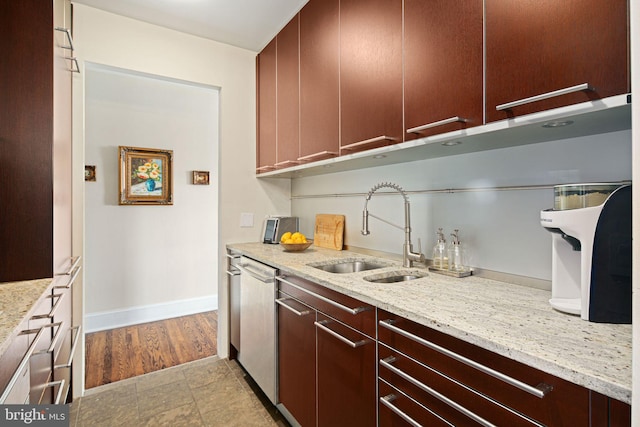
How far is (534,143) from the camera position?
1.27m

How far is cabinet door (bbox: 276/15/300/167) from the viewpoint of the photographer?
2.18 metres

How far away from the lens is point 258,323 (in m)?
2.03

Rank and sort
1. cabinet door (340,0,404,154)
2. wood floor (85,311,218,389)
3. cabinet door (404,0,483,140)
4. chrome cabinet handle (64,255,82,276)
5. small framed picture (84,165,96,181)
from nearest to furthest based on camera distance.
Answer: cabinet door (404,0,483,140) → cabinet door (340,0,404,154) → chrome cabinet handle (64,255,82,276) → wood floor (85,311,218,389) → small framed picture (84,165,96,181)

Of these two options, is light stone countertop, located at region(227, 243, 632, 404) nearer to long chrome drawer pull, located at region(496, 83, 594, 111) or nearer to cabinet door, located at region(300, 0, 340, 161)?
long chrome drawer pull, located at region(496, 83, 594, 111)

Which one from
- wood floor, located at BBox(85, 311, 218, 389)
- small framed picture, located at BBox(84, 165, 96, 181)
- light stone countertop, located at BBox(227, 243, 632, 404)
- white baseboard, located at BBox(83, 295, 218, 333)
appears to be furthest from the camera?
white baseboard, located at BBox(83, 295, 218, 333)

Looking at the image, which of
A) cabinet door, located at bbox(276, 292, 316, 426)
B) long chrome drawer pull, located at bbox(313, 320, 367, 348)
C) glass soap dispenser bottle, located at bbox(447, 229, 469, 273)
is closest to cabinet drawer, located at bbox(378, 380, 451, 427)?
long chrome drawer pull, located at bbox(313, 320, 367, 348)

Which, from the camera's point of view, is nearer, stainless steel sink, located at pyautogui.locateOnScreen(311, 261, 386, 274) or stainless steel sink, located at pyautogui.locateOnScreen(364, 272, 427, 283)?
stainless steel sink, located at pyautogui.locateOnScreen(364, 272, 427, 283)

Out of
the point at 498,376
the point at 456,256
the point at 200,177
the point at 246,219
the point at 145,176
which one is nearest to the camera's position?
the point at 498,376

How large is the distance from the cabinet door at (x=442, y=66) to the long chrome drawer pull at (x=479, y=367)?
0.73m

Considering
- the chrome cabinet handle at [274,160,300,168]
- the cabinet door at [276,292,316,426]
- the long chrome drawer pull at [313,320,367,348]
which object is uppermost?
the chrome cabinet handle at [274,160,300,168]

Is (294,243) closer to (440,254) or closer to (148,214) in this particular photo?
(440,254)

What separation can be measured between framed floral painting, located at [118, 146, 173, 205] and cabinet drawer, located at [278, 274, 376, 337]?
2.35 m

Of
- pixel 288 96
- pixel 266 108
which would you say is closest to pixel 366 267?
pixel 288 96

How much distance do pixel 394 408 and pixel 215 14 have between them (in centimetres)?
249
